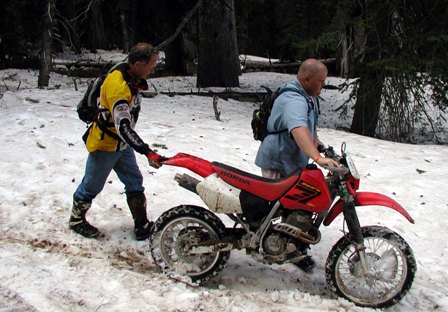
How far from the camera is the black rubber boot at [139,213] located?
4.91 meters

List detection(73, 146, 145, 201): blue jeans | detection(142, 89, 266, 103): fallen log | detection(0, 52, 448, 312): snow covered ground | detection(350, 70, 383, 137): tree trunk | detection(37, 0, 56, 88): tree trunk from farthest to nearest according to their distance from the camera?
detection(142, 89, 266, 103): fallen log → detection(37, 0, 56, 88): tree trunk → detection(350, 70, 383, 137): tree trunk → detection(73, 146, 145, 201): blue jeans → detection(0, 52, 448, 312): snow covered ground

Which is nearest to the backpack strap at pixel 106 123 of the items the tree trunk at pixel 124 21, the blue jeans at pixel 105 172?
the blue jeans at pixel 105 172

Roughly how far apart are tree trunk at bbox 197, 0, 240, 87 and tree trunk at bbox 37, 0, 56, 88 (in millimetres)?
4421

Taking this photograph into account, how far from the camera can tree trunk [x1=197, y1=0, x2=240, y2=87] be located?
14719mm

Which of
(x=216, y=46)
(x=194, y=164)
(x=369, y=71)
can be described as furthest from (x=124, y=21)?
(x=194, y=164)

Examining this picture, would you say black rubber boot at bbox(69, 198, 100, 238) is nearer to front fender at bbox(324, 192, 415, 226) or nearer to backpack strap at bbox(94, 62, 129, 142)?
backpack strap at bbox(94, 62, 129, 142)

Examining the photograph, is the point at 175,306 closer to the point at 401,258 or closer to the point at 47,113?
the point at 401,258

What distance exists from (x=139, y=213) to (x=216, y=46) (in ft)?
35.2

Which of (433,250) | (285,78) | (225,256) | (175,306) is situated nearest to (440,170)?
(433,250)

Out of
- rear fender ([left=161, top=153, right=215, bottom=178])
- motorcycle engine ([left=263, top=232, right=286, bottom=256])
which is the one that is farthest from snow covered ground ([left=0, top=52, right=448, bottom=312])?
rear fender ([left=161, top=153, right=215, bottom=178])

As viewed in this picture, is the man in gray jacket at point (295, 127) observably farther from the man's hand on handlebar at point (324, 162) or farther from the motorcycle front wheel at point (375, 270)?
the motorcycle front wheel at point (375, 270)

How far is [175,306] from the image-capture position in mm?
3758

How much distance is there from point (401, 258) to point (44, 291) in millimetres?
2910

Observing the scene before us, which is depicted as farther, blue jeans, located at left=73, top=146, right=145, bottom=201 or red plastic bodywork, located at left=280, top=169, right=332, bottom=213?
blue jeans, located at left=73, top=146, right=145, bottom=201
